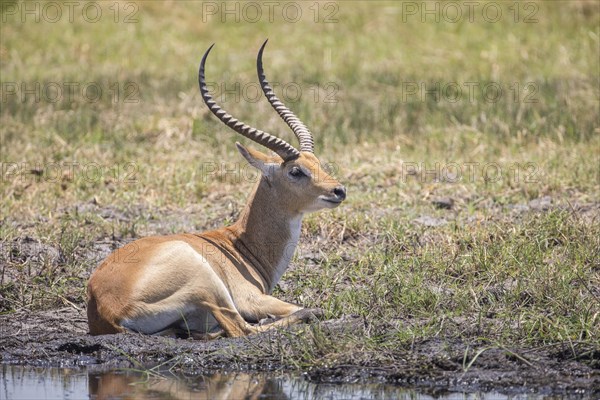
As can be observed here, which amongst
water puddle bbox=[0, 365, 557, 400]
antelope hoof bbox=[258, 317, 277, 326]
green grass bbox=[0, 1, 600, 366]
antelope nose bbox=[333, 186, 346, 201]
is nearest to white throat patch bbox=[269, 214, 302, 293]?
green grass bbox=[0, 1, 600, 366]

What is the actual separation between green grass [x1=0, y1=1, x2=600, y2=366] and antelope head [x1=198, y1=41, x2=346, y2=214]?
2.11 feet

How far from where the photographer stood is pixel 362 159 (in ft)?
35.0

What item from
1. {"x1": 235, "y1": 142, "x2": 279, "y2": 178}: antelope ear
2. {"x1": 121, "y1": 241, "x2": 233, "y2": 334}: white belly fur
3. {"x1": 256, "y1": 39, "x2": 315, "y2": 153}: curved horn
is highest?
{"x1": 256, "y1": 39, "x2": 315, "y2": 153}: curved horn

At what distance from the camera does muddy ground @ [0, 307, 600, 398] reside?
6066 mm

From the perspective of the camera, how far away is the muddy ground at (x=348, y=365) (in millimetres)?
6066

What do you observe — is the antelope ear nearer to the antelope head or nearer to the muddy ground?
the antelope head

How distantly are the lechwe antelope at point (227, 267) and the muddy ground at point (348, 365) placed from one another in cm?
14

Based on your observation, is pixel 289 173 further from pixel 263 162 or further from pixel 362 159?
pixel 362 159

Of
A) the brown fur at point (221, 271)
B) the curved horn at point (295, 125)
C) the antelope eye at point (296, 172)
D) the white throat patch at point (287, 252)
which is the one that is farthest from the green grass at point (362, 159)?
the curved horn at point (295, 125)

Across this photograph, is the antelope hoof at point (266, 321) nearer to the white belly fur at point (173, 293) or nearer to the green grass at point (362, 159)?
the white belly fur at point (173, 293)

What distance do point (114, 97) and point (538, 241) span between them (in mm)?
6061

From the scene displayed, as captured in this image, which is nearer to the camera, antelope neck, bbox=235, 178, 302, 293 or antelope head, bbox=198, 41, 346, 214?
antelope head, bbox=198, 41, 346, 214

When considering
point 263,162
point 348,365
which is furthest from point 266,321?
point 263,162

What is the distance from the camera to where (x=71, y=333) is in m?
6.98
